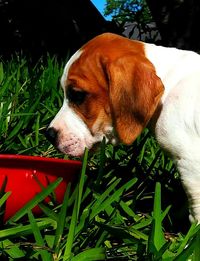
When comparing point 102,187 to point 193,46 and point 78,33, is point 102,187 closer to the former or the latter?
point 193,46

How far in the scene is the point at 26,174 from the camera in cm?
317

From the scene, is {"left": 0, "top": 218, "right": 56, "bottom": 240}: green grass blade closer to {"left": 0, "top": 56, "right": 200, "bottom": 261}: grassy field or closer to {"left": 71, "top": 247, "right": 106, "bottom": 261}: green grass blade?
{"left": 0, "top": 56, "right": 200, "bottom": 261}: grassy field

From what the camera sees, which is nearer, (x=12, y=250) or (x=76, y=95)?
(x=12, y=250)

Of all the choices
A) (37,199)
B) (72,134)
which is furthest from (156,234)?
(72,134)

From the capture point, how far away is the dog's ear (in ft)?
11.1

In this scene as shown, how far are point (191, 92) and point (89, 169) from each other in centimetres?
124

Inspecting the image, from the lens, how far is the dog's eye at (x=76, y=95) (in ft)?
12.1

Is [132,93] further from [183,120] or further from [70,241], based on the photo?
[70,241]

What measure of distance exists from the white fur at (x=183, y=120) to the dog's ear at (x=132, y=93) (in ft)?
A: 0.31

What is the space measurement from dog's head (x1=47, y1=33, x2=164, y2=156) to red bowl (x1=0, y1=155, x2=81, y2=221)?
0.38m

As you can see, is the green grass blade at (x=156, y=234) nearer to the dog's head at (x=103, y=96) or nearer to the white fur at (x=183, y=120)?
the white fur at (x=183, y=120)

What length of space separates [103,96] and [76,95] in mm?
172

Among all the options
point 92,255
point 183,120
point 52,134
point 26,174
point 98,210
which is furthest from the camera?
point 52,134

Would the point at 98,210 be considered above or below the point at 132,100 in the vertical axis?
below
